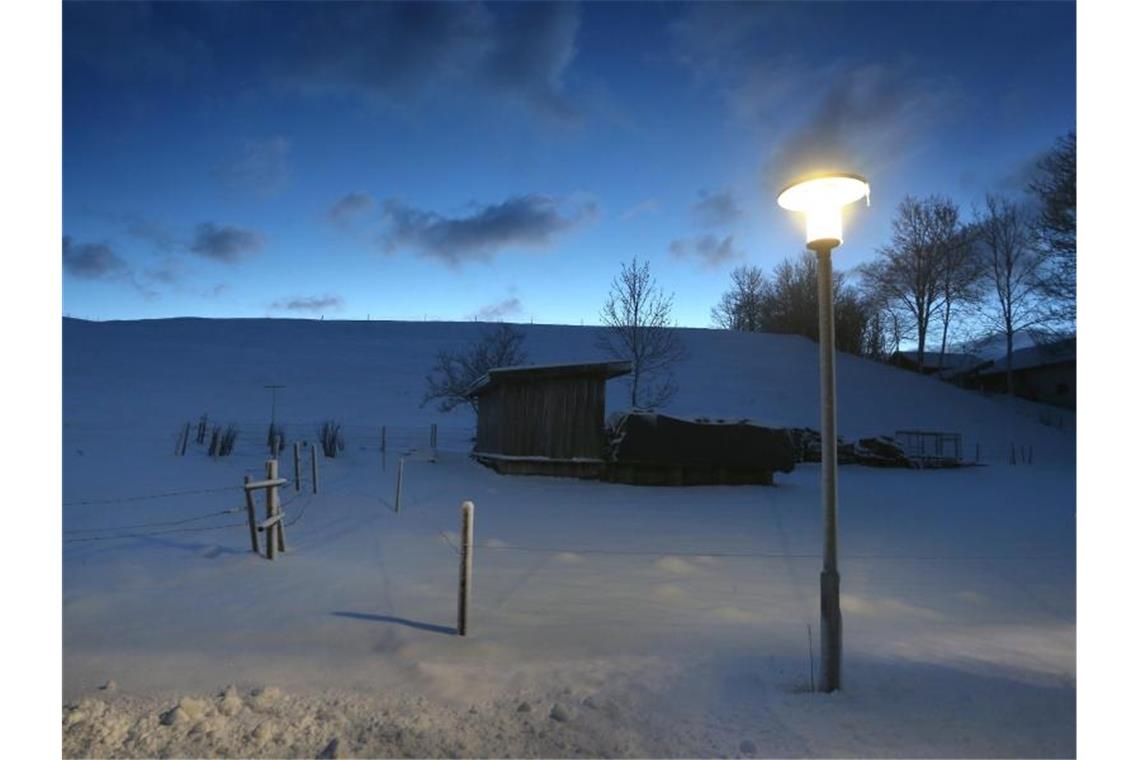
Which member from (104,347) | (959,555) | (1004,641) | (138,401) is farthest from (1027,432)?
(104,347)

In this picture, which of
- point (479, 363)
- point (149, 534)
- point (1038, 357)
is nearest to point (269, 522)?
point (149, 534)

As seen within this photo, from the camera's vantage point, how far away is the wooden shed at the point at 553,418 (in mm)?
17266

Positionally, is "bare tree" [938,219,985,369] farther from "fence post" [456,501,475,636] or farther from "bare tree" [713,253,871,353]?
"fence post" [456,501,475,636]

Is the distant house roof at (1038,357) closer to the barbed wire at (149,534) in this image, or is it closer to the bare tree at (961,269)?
the bare tree at (961,269)

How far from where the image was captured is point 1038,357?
43750 millimetres

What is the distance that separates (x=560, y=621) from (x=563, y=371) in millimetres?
11934

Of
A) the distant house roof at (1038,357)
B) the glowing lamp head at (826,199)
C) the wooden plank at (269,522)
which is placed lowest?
the wooden plank at (269,522)

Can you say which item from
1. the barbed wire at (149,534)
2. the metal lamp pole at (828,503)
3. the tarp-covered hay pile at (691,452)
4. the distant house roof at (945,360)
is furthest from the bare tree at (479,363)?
the distant house roof at (945,360)

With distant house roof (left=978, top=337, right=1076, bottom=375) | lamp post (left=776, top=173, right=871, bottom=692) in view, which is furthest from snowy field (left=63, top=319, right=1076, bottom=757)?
distant house roof (left=978, top=337, right=1076, bottom=375)

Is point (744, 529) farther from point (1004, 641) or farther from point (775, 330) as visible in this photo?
point (775, 330)

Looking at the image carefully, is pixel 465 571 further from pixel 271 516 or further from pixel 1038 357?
pixel 1038 357

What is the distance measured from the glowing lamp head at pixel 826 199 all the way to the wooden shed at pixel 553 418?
12.2 meters

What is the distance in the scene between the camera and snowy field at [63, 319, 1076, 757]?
143 inches

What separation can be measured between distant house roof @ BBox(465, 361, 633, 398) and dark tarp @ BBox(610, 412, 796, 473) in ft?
3.85
